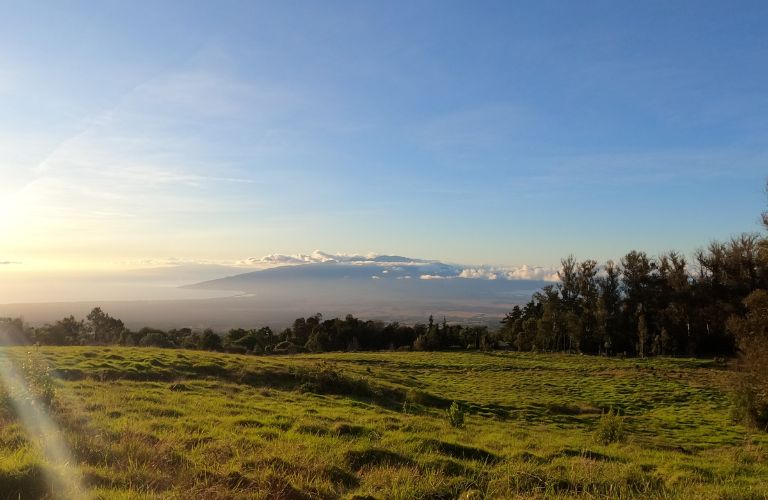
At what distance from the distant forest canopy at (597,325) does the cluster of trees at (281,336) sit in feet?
0.65

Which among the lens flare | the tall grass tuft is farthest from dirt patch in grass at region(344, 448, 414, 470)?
the tall grass tuft

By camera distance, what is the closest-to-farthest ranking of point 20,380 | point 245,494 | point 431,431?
point 245,494, point 20,380, point 431,431

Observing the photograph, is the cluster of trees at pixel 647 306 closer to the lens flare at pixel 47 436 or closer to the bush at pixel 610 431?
the bush at pixel 610 431

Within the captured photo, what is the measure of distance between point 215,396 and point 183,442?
10.0 metres

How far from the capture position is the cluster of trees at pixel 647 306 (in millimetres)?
65375

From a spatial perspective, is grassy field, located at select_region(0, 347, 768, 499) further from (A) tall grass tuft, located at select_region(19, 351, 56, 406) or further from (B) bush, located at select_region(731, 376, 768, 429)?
(B) bush, located at select_region(731, 376, 768, 429)

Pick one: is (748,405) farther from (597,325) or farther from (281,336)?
(281,336)

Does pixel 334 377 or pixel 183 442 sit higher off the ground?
pixel 183 442

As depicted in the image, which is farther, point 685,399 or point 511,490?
point 685,399

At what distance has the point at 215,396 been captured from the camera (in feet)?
61.3

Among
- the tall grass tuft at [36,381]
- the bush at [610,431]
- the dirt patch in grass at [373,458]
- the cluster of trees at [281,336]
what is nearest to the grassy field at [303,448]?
the dirt patch in grass at [373,458]

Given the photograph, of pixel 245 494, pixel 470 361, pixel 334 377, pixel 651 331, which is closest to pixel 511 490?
pixel 245 494

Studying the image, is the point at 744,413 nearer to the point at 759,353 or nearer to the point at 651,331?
the point at 759,353

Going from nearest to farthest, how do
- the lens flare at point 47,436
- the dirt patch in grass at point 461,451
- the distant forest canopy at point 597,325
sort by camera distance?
the lens flare at point 47,436, the dirt patch in grass at point 461,451, the distant forest canopy at point 597,325
